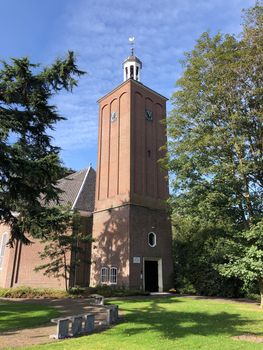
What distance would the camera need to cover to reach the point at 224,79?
18.0 m

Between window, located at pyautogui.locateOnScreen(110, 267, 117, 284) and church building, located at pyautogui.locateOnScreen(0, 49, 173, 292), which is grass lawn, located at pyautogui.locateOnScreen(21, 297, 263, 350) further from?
church building, located at pyautogui.locateOnScreen(0, 49, 173, 292)

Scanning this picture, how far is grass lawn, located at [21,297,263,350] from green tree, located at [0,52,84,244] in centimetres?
584

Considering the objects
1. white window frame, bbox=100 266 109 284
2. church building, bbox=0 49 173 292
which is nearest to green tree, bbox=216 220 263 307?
church building, bbox=0 49 173 292

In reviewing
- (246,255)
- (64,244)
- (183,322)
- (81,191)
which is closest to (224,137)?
(246,255)

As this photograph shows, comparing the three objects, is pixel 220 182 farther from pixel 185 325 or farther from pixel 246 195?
pixel 185 325

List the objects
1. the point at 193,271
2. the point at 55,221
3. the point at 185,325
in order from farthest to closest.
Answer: the point at 193,271
the point at 55,221
the point at 185,325

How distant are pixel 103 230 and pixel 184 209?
31.7 feet

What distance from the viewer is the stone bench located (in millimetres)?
9298

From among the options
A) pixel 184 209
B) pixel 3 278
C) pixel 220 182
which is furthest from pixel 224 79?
pixel 3 278

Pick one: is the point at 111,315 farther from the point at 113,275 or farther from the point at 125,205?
the point at 125,205

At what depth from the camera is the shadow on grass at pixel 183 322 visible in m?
9.88

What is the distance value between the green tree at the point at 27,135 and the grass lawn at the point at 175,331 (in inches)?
230

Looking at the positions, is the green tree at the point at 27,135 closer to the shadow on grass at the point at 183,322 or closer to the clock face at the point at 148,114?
the shadow on grass at the point at 183,322

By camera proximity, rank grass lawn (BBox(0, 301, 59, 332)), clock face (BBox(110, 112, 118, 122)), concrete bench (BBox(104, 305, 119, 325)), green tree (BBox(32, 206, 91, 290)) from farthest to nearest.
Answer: clock face (BBox(110, 112, 118, 122))
green tree (BBox(32, 206, 91, 290))
concrete bench (BBox(104, 305, 119, 325))
grass lawn (BBox(0, 301, 59, 332))
